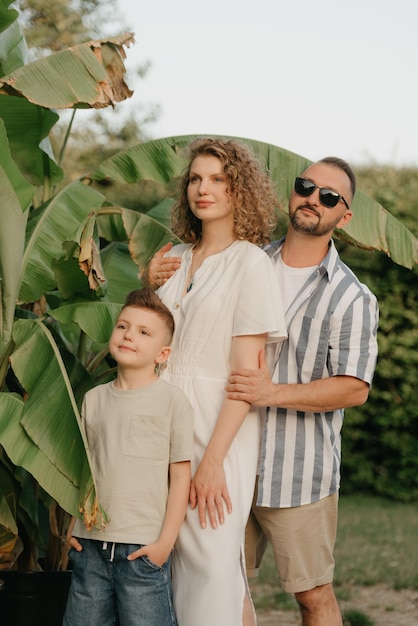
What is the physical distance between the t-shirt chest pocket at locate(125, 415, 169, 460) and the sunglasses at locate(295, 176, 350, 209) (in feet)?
3.83

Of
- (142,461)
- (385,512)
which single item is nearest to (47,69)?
(142,461)

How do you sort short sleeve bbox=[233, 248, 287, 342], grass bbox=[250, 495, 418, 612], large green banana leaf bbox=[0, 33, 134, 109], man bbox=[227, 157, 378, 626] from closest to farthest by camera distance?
short sleeve bbox=[233, 248, 287, 342] → man bbox=[227, 157, 378, 626] → large green banana leaf bbox=[0, 33, 134, 109] → grass bbox=[250, 495, 418, 612]

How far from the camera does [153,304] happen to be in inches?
116

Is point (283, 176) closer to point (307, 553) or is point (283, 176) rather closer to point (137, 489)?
point (307, 553)

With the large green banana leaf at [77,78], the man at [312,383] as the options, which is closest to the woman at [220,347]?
the man at [312,383]

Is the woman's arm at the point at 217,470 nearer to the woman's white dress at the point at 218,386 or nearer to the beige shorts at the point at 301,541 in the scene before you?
the woman's white dress at the point at 218,386

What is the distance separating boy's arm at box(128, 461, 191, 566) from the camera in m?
2.77

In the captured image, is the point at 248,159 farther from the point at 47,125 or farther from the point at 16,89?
the point at 47,125

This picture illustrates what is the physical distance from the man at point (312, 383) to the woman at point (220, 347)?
224 millimetres

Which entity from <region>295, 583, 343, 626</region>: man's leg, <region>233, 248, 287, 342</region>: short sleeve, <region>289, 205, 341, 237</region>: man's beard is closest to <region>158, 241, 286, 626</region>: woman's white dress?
<region>233, 248, 287, 342</region>: short sleeve

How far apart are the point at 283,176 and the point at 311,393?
6.92 feet

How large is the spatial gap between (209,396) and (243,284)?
423 mm

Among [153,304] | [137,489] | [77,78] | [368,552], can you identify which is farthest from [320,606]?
[368,552]

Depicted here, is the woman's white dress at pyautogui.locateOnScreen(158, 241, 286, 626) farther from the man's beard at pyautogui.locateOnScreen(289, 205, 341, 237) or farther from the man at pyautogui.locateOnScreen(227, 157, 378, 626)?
the man's beard at pyautogui.locateOnScreen(289, 205, 341, 237)
